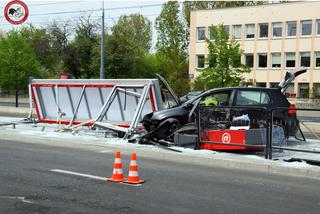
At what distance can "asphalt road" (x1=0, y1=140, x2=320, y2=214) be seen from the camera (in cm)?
641

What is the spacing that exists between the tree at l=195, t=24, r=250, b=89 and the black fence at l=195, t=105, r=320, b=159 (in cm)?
2067

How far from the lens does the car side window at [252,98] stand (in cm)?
1220

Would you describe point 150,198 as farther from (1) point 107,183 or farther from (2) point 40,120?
(2) point 40,120

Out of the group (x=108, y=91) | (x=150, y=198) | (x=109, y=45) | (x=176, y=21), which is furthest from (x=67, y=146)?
(x=176, y=21)

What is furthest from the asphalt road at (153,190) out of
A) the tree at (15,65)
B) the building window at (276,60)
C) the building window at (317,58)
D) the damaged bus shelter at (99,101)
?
the building window at (276,60)

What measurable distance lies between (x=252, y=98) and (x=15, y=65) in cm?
3024

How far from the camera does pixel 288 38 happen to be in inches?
2000

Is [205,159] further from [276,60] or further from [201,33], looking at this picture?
[201,33]

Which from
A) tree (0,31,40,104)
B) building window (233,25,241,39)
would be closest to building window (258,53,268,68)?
building window (233,25,241,39)

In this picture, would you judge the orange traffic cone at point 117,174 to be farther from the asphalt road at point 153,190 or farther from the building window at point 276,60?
the building window at point 276,60

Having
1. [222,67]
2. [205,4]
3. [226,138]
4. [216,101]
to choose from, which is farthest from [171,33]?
[226,138]

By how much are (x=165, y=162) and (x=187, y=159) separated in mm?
511

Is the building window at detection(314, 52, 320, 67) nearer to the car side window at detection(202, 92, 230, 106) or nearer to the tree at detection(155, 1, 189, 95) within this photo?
the tree at detection(155, 1, 189, 95)

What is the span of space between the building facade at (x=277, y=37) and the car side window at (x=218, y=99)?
37176 millimetres
